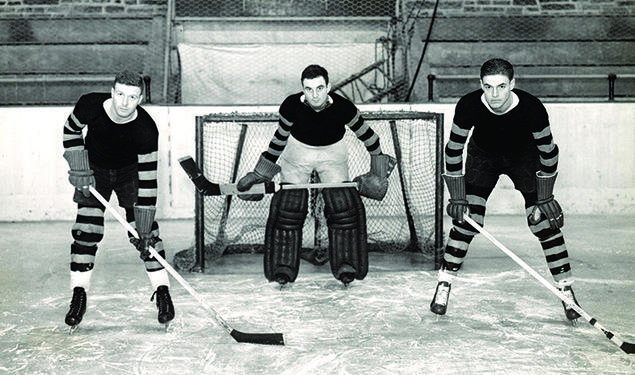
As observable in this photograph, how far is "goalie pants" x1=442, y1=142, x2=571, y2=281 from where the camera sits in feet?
12.0

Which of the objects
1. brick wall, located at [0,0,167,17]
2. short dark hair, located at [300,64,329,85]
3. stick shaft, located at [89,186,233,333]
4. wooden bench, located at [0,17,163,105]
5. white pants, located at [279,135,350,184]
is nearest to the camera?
stick shaft, located at [89,186,233,333]

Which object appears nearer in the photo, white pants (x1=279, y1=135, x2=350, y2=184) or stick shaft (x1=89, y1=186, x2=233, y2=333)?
stick shaft (x1=89, y1=186, x2=233, y2=333)

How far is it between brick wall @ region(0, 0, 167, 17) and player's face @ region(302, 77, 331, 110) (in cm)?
546

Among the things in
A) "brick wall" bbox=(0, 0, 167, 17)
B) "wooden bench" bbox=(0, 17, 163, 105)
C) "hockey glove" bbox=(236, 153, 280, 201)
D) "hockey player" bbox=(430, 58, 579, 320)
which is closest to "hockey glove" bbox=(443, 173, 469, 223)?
"hockey player" bbox=(430, 58, 579, 320)

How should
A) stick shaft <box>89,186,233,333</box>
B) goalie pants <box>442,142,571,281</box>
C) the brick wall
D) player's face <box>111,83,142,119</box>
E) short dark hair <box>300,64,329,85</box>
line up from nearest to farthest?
player's face <box>111,83,142,119</box>
stick shaft <box>89,186,233,333</box>
goalie pants <box>442,142,571,281</box>
short dark hair <box>300,64,329,85</box>
the brick wall

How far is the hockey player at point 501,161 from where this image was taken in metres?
3.47

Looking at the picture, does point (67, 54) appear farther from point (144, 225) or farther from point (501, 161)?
point (501, 161)

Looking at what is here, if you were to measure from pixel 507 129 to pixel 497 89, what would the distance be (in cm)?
23

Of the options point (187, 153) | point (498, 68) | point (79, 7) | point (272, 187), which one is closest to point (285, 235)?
point (272, 187)

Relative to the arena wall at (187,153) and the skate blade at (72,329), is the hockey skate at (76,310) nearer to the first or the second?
the skate blade at (72,329)

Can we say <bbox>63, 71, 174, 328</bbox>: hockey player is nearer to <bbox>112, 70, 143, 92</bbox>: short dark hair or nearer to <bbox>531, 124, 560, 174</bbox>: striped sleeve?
<bbox>112, 70, 143, 92</bbox>: short dark hair

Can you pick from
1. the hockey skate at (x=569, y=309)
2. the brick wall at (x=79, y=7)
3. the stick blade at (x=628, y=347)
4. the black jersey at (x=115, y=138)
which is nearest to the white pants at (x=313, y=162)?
the black jersey at (x=115, y=138)

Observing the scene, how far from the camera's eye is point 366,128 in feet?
14.5

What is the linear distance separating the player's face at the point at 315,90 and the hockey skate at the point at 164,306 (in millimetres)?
1176
